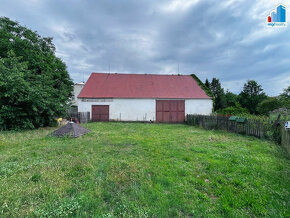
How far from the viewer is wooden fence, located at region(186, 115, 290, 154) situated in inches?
198

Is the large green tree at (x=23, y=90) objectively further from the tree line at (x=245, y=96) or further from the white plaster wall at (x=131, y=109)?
the tree line at (x=245, y=96)

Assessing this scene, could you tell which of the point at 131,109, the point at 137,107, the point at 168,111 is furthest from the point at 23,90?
the point at 168,111

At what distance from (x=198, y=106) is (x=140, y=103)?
6.96 m

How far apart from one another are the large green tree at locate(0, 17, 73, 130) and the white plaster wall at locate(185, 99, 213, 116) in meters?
12.6

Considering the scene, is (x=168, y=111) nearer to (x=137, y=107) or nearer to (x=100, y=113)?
(x=137, y=107)

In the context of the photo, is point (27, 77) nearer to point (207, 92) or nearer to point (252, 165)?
point (252, 165)

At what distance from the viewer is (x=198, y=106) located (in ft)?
49.8

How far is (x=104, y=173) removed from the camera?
291 centimetres

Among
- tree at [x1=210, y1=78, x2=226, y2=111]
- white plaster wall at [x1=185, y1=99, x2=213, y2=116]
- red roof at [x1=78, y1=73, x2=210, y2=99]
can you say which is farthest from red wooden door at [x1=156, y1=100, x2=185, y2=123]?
tree at [x1=210, y1=78, x2=226, y2=111]

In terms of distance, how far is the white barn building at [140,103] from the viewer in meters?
14.5

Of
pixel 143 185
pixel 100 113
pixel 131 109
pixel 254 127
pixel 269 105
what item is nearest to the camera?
pixel 143 185

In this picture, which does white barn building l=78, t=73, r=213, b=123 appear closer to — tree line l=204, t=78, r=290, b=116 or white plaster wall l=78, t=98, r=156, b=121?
white plaster wall l=78, t=98, r=156, b=121

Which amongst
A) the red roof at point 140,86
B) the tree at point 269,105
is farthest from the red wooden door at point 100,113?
the tree at point 269,105

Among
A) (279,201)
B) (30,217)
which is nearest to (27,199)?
(30,217)
